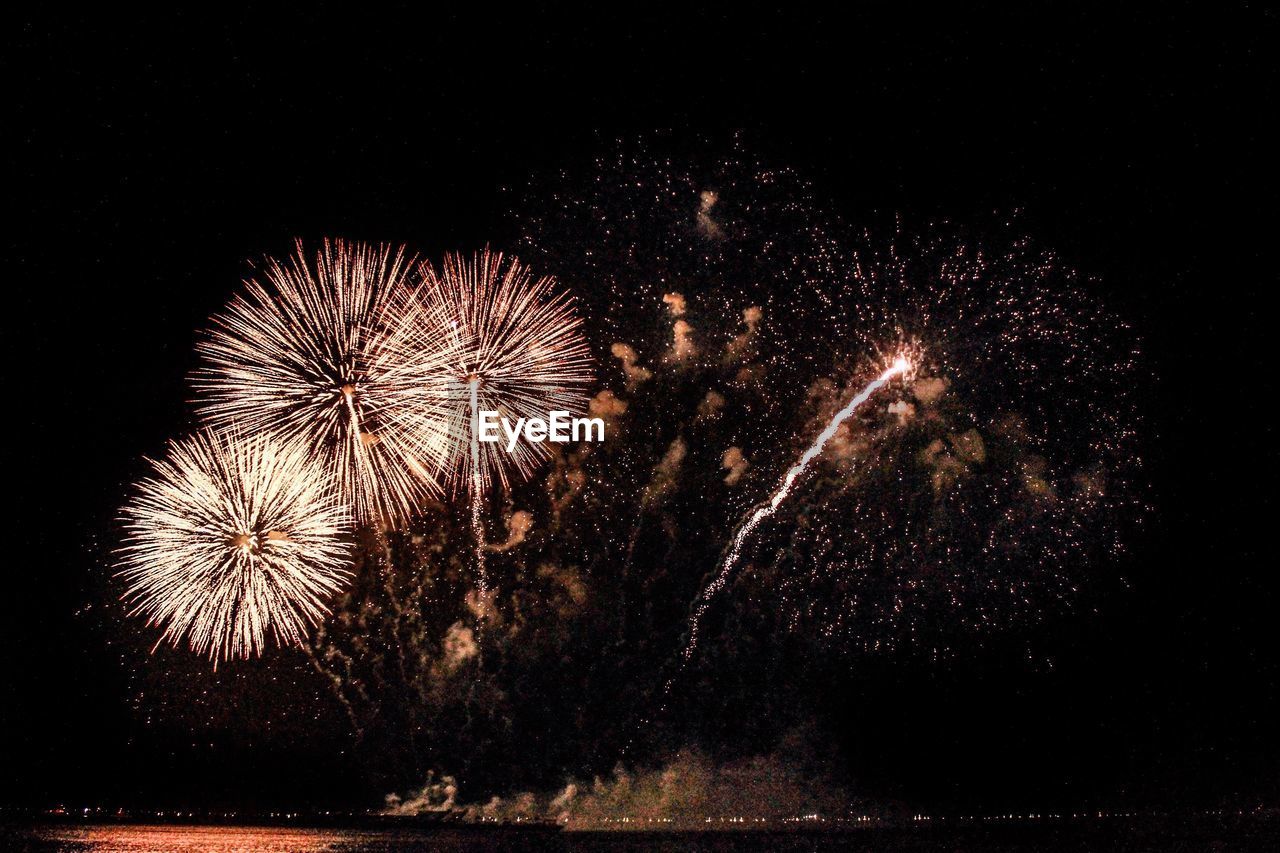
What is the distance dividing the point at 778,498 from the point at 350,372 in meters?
5.37

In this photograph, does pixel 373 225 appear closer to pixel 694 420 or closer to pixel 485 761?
pixel 694 420

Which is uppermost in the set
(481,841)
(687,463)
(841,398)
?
(841,398)

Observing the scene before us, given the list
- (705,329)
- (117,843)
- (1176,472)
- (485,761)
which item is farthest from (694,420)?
(117,843)

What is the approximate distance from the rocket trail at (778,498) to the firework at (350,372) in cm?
383

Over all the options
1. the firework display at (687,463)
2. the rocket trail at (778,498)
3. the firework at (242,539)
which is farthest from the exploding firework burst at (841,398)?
the firework at (242,539)

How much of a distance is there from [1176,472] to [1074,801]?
4.92 m

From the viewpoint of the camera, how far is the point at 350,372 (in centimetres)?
691

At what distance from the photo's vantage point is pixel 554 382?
7508 millimetres

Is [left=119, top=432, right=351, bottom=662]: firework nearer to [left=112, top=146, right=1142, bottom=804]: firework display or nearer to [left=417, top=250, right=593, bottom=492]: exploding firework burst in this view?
[left=112, top=146, right=1142, bottom=804]: firework display

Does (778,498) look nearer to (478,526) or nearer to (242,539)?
(478,526)

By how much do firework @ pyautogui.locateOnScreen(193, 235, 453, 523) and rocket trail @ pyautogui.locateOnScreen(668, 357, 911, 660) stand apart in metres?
3.83

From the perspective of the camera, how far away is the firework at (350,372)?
22.7 feet

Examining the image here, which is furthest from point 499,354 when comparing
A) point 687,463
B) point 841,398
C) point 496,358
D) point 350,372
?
point 841,398

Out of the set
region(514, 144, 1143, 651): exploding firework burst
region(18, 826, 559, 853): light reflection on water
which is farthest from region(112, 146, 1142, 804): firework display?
region(18, 826, 559, 853): light reflection on water
